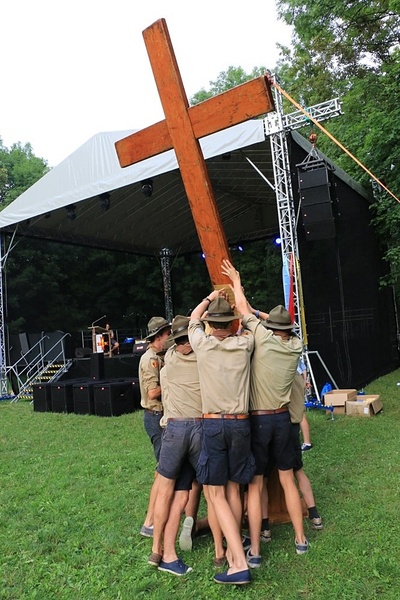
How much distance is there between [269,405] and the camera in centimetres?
287

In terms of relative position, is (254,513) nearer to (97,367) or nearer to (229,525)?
(229,525)

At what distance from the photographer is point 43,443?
21.5 ft

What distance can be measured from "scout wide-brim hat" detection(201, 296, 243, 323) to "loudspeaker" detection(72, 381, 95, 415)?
6.81 metres

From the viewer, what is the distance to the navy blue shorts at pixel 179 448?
2.78m

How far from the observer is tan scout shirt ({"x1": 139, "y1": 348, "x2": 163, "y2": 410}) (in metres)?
3.48

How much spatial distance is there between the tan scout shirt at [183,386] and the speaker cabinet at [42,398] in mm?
7361

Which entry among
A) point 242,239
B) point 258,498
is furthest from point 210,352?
point 242,239

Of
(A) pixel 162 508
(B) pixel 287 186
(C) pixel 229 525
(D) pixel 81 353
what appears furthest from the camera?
(D) pixel 81 353

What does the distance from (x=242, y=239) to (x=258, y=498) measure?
1391 cm

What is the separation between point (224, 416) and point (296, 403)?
2.55ft

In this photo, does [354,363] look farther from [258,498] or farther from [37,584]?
[37,584]

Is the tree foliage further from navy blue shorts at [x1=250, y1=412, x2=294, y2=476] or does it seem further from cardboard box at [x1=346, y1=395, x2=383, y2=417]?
navy blue shorts at [x1=250, y1=412, x2=294, y2=476]

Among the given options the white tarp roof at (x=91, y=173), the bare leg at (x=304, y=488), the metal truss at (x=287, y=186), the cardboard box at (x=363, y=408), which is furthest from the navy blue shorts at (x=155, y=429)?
the white tarp roof at (x=91, y=173)

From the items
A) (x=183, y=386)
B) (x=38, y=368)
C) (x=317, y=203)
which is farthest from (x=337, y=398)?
(x=38, y=368)
